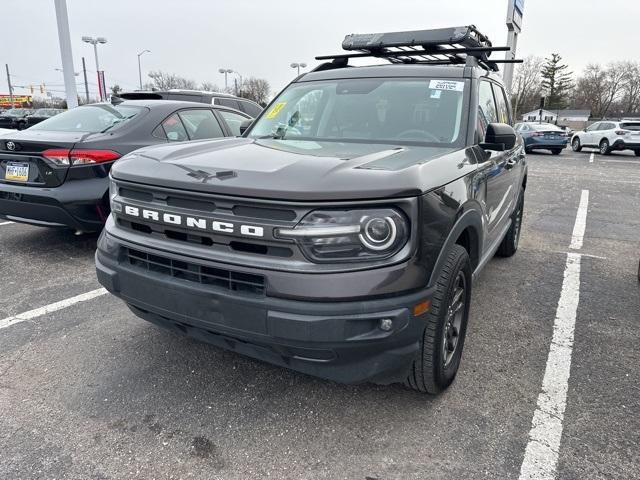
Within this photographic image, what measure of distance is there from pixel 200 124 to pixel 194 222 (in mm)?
3964

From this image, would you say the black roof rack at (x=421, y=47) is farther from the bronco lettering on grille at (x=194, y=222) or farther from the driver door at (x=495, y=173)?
the bronco lettering on grille at (x=194, y=222)

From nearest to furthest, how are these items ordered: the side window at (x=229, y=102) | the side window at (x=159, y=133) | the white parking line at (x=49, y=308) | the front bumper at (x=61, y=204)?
the white parking line at (x=49, y=308) < the front bumper at (x=61, y=204) < the side window at (x=159, y=133) < the side window at (x=229, y=102)

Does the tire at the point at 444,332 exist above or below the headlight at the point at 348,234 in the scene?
below

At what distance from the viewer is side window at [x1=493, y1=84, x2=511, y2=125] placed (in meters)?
4.14

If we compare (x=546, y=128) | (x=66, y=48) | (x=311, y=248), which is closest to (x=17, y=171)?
(x=311, y=248)

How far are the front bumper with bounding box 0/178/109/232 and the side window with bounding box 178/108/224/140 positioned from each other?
4.30 ft

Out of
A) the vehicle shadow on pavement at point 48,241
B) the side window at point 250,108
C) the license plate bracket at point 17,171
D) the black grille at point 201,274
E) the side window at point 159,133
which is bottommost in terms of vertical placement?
the vehicle shadow on pavement at point 48,241

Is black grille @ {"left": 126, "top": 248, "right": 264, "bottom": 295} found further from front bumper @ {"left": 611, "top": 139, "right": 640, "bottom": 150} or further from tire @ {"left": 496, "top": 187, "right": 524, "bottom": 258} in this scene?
front bumper @ {"left": 611, "top": 139, "right": 640, "bottom": 150}

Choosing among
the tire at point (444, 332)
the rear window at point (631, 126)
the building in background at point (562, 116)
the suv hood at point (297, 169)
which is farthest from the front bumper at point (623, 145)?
the building in background at point (562, 116)

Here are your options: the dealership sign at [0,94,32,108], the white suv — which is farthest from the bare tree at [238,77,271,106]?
the white suv

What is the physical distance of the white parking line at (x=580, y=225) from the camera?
20.2ft

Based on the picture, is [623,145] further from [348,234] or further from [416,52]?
[348,234]

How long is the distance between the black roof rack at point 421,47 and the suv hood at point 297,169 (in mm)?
1684

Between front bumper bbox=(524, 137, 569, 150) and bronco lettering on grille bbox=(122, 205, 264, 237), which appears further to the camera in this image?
front bumper bbox=(524, 137, 569, 150)
